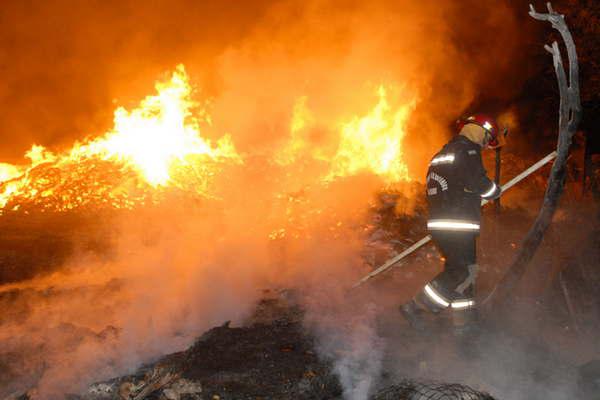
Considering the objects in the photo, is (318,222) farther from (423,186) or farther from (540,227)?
(540,227)

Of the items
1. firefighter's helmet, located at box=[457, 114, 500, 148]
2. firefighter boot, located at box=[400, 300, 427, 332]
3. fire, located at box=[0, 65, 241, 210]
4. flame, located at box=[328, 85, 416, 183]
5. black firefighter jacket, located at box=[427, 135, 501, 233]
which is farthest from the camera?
flame, located at box=[328, 85, 416, 183]

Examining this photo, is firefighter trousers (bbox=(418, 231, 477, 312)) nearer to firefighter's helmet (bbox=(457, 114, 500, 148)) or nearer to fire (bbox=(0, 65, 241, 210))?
firefighter's helmet (bbox=(457, 114, 500, 148))

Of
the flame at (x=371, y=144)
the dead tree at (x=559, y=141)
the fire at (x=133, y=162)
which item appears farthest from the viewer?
the flame at (x=371, y=144)

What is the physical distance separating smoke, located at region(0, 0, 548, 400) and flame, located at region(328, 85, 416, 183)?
0.19m

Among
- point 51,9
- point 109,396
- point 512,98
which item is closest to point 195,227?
point 109,396

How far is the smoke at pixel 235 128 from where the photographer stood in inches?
183

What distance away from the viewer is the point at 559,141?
445 cm

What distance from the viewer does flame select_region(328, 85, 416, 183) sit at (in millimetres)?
8727

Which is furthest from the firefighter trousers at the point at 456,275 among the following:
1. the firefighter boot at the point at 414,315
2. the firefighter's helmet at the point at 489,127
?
the firefighter's helmet at the point at 489,127

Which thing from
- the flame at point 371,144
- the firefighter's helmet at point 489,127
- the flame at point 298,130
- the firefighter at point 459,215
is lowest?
the firefighter at point 459,215

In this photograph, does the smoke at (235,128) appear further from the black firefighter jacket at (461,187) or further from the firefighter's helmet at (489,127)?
the firefighter's helmet at (489,127)

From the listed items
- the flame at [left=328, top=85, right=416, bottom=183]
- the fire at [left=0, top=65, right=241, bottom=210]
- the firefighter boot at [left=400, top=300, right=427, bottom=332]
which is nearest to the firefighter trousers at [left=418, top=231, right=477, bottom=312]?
the firefighter boot at [left=400, top=300, right=427, bottom=332]

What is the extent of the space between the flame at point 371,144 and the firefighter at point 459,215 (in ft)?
14.0

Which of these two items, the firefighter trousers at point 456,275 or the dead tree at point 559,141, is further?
the firefighter trousers at point 456,275
